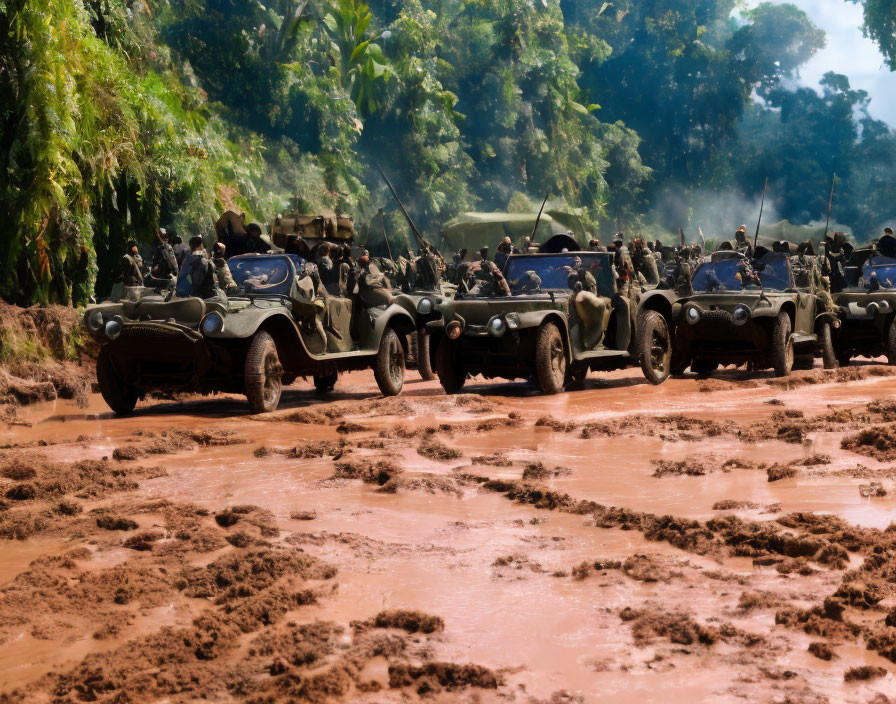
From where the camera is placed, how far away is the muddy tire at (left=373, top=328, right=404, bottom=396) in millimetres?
13023

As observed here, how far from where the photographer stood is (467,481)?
303 inches

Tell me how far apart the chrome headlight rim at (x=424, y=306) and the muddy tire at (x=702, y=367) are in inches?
137

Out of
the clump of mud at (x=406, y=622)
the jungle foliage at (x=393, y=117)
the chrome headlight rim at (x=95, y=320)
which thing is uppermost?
the jungle foliage at (x=393, y=117)

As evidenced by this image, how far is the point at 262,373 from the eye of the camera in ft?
36.5

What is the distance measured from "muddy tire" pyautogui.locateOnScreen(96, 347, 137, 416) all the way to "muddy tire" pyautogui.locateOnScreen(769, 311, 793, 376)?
22.8ft

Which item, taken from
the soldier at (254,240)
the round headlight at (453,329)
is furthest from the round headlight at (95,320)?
the round headlight at (453,329)

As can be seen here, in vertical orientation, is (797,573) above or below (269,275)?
below

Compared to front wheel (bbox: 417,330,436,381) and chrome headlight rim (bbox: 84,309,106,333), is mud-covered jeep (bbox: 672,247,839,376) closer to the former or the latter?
front wheel (bbox: 417,330,436,381)

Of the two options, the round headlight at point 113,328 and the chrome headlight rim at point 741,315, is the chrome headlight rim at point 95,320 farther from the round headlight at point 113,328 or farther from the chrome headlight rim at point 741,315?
the chrome headlight rim at point 741,315

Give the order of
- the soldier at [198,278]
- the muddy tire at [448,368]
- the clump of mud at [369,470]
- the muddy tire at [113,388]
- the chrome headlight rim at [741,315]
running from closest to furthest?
1. the clump of mud at [369,470]
2. the muddy tire at [113,388]
3. the soldier at [198,278]
4. the muddy tire at [448,368]
5. the chrome headlight rim at [741,315]

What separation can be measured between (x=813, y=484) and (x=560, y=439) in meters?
2.68

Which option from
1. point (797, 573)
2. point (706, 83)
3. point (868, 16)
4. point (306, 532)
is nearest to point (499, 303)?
point (306, 532)

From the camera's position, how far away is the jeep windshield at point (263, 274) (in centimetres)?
1212

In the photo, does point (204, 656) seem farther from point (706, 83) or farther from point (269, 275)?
point (706, 83)
